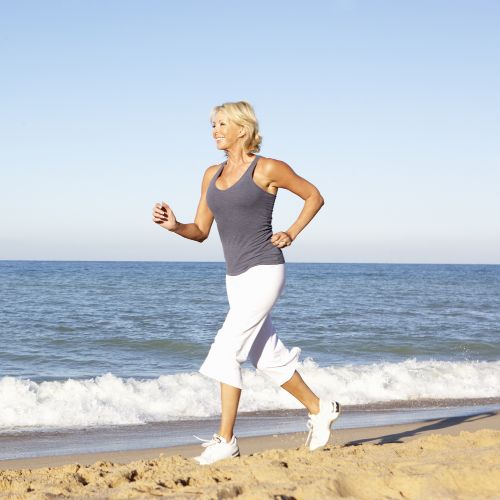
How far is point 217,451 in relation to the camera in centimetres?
439

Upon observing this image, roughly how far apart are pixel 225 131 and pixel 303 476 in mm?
1956

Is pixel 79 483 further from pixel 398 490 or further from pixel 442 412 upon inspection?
pixel 442 412

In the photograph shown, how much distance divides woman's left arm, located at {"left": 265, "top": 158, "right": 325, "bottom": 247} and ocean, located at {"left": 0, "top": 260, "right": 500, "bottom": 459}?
268cm

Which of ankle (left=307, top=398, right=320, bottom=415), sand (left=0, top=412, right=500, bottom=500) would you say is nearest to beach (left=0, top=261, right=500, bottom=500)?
sand (left=0, top=412, right=500, bottom=500)

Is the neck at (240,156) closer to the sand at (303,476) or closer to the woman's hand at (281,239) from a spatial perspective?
the woman's hand at (281,239)

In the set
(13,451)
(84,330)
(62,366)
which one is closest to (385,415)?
(13,451)

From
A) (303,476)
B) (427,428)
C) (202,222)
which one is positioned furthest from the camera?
(427,428)

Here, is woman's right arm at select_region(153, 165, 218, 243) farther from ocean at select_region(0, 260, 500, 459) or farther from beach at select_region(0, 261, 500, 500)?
ocean at select_region(0, 260, 500, 459)

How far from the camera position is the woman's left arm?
429 centimetres

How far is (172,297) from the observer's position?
30.9m

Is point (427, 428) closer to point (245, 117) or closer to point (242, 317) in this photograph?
point (242, 317)

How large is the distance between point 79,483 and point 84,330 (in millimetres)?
13880

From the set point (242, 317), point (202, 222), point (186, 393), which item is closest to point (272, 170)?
point (202, 222)

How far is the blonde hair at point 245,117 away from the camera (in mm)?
4328
